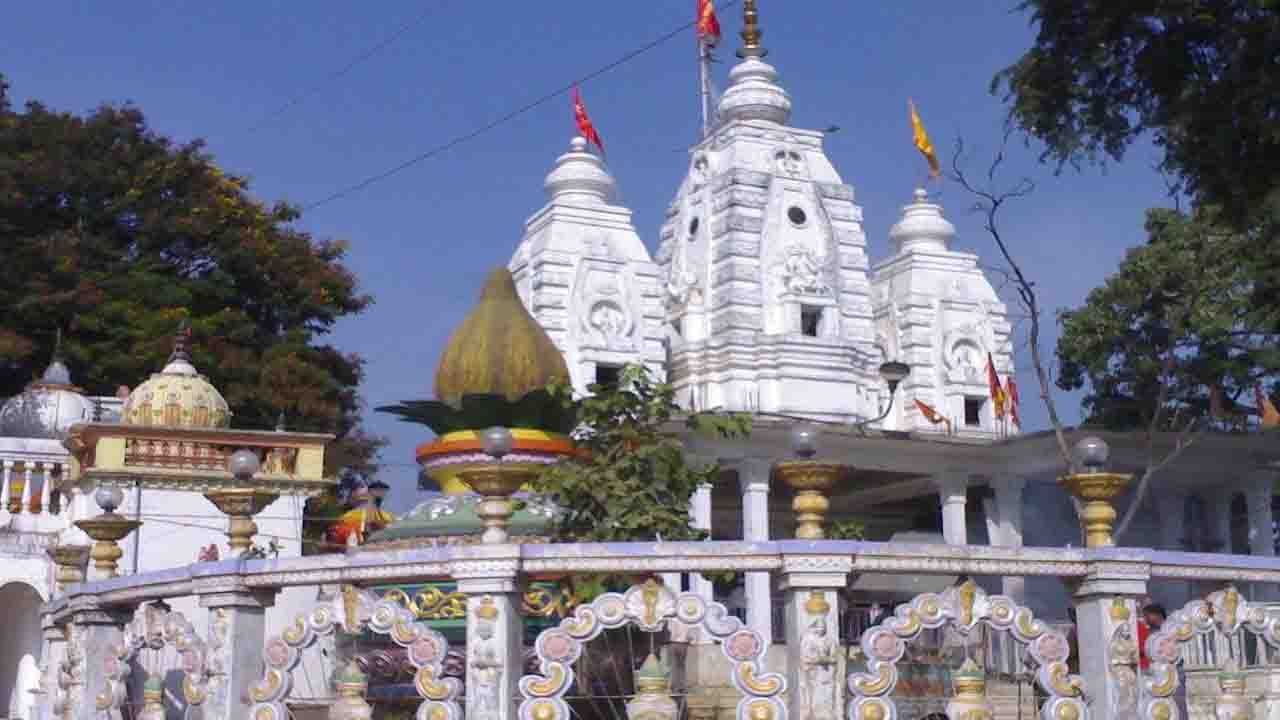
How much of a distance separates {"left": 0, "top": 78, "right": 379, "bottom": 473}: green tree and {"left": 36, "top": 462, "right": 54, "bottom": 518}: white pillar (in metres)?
9.31

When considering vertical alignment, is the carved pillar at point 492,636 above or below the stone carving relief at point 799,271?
below

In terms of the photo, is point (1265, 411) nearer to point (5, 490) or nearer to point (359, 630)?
point (5, 490)

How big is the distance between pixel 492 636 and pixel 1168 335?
22.0m

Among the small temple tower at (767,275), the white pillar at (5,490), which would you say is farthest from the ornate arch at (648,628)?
the small temple tower at (767,275)

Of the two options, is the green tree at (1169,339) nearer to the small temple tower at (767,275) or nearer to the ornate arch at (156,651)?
the small temple tower at (767,275)

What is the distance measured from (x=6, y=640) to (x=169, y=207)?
44.5 feet

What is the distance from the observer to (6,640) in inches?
769

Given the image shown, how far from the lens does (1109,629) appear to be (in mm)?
7266

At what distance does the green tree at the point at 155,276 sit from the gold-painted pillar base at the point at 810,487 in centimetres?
2232

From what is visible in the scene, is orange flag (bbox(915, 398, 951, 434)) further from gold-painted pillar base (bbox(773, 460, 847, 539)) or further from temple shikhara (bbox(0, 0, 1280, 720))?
gold-painted pillar base (bbox(773, 460, 847, 539))

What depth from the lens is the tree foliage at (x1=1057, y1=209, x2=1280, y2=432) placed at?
952 inches

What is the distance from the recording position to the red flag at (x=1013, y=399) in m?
40.1

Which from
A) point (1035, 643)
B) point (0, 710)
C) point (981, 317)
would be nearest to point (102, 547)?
point (1035, 643)

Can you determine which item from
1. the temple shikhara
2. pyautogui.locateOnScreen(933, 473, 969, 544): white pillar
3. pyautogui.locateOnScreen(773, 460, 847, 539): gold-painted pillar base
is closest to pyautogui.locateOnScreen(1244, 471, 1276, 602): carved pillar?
the temple shikhara
